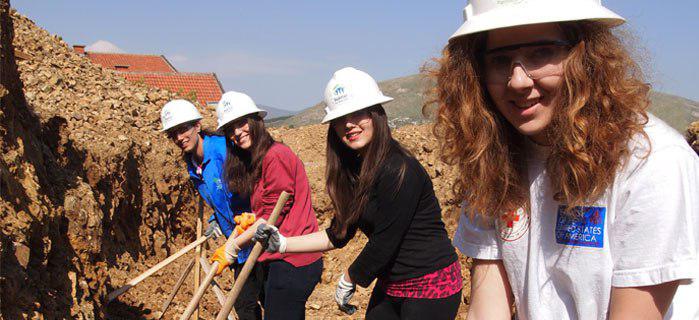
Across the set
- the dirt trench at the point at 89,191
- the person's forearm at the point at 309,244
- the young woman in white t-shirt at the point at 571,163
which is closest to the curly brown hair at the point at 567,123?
the young woman in white t-shirt at the point at 571,163

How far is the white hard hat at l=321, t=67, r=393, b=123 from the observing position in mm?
2977

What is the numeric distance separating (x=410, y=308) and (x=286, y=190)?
51.7 inches

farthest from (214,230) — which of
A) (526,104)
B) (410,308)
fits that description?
(526,104)

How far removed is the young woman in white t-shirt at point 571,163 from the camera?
1.10 metres

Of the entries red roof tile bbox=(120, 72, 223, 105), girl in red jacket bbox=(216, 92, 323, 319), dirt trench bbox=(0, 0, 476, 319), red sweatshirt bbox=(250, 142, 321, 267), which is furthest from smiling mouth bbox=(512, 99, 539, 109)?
red roof tile bbox=(120, 72, 223, 105)

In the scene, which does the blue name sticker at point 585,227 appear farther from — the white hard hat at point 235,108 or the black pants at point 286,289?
the white hard hat at point 235,108

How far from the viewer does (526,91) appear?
1.25m

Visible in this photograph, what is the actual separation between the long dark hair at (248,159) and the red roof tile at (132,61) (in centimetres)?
3018

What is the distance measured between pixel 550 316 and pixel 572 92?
522 mm

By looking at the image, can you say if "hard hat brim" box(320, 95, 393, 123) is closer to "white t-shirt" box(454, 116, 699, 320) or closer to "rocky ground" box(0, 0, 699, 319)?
"rocky ground" box(0, 0, 699, 319)

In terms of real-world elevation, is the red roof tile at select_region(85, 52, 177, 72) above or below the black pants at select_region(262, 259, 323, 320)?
above

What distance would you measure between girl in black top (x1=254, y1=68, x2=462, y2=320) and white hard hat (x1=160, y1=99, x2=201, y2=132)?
7.18 ft

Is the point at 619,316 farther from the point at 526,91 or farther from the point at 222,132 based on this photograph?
the point at 222,132

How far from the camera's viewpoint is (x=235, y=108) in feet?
14.2
